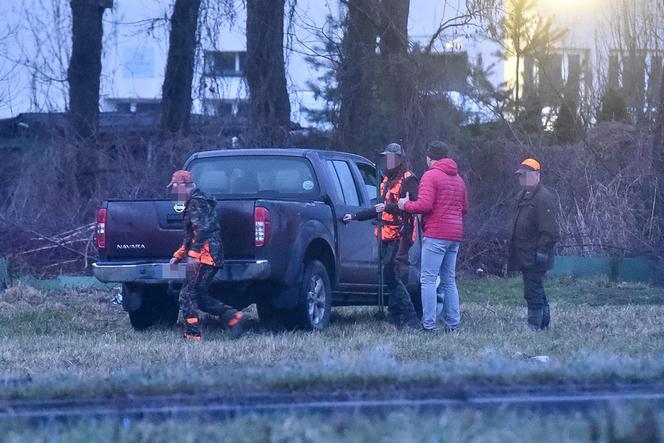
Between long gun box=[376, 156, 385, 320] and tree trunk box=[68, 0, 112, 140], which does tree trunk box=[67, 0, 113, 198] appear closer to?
tree trunk box=[68, 0, 112, 140]

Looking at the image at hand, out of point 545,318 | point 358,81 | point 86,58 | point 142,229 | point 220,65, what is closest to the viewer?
point 142,229

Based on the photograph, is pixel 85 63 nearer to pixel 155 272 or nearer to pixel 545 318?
pixel 155 272

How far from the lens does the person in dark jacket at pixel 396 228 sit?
10.5 m

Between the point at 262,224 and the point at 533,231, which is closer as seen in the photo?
the point at 262,224

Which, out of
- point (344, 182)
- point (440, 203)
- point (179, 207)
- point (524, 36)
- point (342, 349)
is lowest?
point (342, 349)

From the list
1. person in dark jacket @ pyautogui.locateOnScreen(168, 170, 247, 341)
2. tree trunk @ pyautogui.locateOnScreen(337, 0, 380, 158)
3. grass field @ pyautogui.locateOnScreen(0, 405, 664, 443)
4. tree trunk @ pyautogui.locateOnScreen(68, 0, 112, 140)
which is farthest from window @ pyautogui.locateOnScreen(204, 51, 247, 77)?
grass field @ pyautogui.locateOnScreen(0, 405, 664, 443)

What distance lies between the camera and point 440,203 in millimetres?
10227

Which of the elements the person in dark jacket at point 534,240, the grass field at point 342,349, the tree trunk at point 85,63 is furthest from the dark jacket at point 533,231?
the tree trunk at point 85,63

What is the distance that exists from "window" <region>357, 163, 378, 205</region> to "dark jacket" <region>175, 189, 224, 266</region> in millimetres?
2877

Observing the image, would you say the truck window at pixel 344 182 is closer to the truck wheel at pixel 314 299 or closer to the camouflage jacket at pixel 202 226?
the truck wheel at pixel 314 299

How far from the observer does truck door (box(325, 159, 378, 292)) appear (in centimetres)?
1136

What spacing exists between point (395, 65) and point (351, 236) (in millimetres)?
8806

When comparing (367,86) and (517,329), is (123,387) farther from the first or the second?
(367,86)

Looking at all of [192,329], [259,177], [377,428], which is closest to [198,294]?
[192,329]
